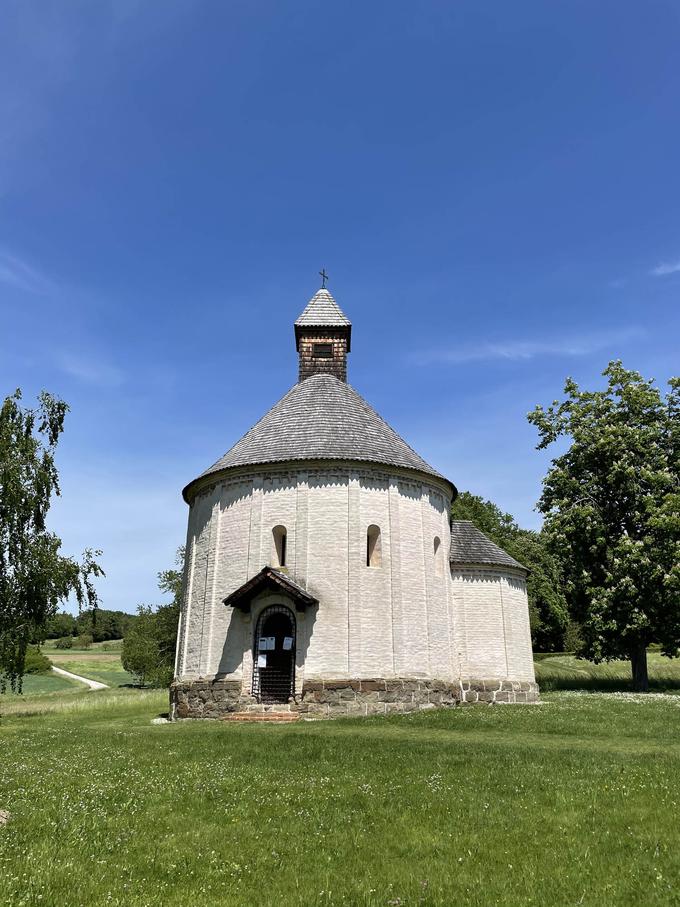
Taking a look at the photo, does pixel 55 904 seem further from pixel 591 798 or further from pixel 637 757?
pixel 637 757

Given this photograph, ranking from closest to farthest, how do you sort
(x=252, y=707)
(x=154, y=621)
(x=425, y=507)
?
(x=252, y=707) → (x=425, y=507) → (x=154, y=621)

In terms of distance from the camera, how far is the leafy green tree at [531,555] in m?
54.1

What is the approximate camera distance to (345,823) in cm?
801

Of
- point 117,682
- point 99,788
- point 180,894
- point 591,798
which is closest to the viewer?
point 180,894

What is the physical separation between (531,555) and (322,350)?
3176 cm

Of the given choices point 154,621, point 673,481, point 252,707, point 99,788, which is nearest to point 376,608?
point 252,707

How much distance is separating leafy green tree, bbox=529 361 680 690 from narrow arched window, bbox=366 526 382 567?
12508 millimetres

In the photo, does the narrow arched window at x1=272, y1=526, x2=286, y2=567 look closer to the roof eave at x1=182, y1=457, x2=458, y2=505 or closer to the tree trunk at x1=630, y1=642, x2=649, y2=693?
the roof eave at x1=182, y1=457, x2=458, y2=505

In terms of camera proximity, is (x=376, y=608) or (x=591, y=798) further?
(x=376, y=608)

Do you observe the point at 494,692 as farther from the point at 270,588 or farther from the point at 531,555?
the point at 531,555

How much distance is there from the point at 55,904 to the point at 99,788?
466cm

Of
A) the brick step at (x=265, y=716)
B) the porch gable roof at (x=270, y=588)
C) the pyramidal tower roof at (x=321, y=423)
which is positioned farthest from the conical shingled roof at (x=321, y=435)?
the brick step at (x=265, y=716)

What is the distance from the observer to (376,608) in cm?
2333

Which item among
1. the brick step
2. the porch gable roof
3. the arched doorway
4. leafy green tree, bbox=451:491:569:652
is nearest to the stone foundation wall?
Result: the brick step
